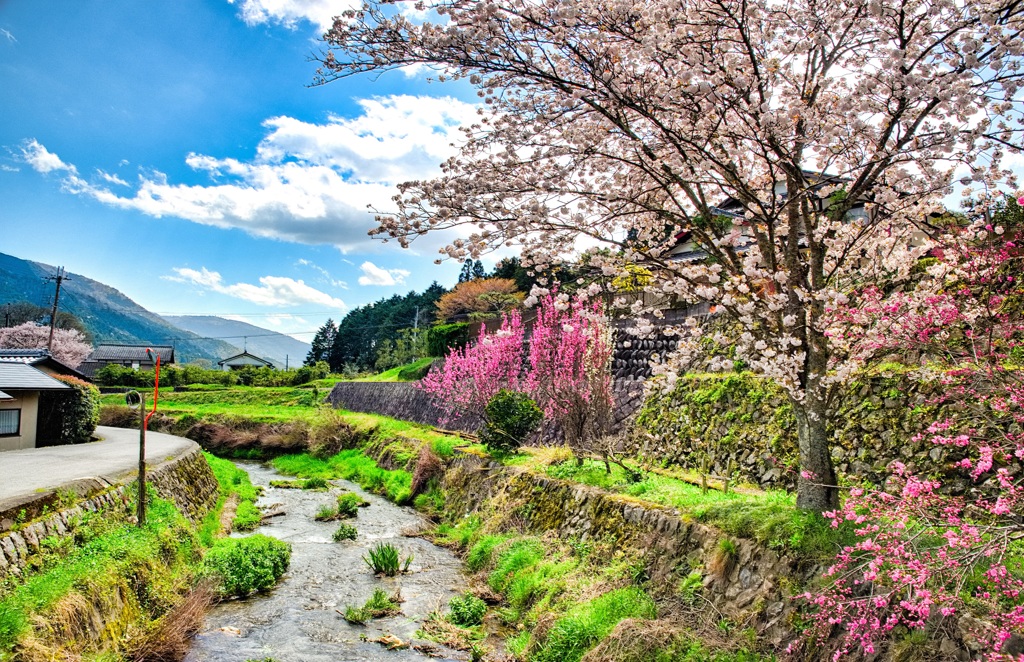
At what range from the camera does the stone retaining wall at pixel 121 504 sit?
7.36 meters

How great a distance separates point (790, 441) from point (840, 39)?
6705 mm

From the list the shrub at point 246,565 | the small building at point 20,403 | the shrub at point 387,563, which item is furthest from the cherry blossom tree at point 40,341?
the shrub at point 387,563

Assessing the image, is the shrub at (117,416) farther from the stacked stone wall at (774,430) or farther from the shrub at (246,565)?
the stacked stone wall at (774,430)

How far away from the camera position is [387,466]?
23625mm

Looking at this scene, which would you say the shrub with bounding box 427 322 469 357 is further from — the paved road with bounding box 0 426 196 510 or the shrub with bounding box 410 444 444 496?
the paved road with bounding box 0 426 196 510

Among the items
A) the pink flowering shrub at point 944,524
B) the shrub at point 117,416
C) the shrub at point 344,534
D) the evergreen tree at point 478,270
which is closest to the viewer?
the pink flowering shrub at point 944,524

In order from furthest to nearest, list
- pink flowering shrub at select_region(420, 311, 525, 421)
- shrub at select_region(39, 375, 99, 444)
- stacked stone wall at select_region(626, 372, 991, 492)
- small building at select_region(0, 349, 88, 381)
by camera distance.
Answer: small building at select_region(0, 349, 88, 381) → shrub at select_region(39, 375, 99, 444) → pink flowering shrub at select_region(420, 311, 525, 421) → stacked stone wall at select_region(626, 372, 991, 492)

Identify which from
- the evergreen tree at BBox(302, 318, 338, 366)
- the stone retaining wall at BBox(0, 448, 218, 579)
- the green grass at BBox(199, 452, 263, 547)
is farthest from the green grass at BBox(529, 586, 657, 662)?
the evergreen tree at BBox(302, 318, 338, 366)

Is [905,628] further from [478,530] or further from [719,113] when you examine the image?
[478,530]

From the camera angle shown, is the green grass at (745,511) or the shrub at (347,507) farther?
the shrub at (347,507)

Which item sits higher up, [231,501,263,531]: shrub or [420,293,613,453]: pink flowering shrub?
[420,293,613,453]: pink flowering shrub

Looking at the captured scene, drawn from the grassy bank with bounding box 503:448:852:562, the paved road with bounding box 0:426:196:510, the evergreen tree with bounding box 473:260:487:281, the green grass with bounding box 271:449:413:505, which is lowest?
the green grass with bounding box 271:449:413:505

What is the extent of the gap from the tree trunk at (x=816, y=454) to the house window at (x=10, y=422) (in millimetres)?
23111

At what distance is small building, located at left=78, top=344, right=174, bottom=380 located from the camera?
7306 cm
